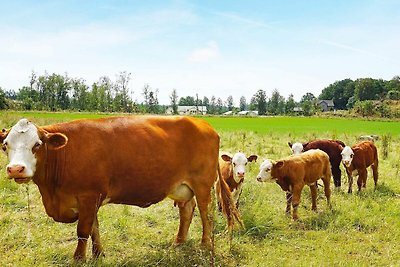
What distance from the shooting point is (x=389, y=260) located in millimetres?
A: 5523

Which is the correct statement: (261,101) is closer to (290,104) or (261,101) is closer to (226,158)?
(290,104)

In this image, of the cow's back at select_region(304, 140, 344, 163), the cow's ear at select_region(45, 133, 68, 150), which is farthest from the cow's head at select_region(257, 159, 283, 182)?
the cow's ear at select_region(45, 133, 68, 150)

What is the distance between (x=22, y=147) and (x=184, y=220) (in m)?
2.79

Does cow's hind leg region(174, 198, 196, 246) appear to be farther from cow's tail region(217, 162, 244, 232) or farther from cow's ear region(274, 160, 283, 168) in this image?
cow's ear region(274, 160, 283, 168)

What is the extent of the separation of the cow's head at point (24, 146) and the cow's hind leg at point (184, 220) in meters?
2.37

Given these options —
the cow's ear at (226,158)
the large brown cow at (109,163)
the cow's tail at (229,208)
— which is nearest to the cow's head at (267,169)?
the cow's ear at (226,158)

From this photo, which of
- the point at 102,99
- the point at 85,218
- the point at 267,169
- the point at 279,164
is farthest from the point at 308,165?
the point at 102,99

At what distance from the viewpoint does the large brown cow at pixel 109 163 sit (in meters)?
4.64

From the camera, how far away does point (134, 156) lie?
17.3 feet

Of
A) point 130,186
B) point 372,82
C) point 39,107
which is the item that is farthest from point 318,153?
point 372,82

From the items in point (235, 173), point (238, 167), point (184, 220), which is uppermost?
point (238, 167)

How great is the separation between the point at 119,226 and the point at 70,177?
2030 millimetres

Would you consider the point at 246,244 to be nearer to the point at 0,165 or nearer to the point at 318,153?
the point at 318,153

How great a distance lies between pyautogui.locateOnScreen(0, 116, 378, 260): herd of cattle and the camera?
4641 mm
